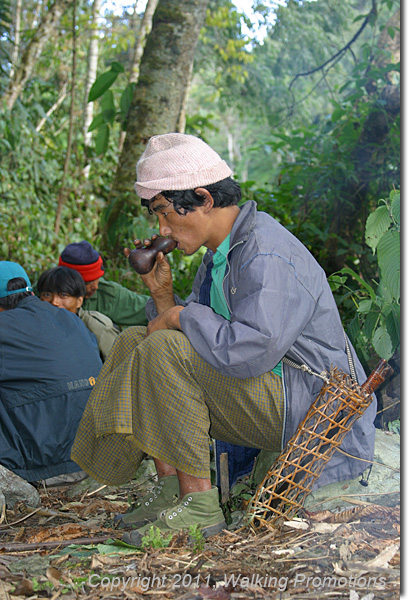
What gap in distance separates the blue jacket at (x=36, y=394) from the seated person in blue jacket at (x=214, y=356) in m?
0.57

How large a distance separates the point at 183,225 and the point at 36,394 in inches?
43.9

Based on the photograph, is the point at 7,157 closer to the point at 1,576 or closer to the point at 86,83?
the point at 86,83

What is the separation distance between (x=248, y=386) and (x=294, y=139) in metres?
3.54

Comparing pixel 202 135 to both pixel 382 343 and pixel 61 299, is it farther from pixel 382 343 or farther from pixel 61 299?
pixel 382 343

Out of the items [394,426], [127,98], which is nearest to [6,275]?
[394,426]

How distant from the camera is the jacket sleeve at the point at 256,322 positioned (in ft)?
6.17

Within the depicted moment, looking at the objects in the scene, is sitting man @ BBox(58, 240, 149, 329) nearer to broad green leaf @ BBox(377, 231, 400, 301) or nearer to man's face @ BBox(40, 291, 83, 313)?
man's face @ BBox(40, 291, 83, 313)

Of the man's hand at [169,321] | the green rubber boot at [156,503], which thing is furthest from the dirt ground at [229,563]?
the man's hand at [169,321]

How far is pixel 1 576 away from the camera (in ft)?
5.84

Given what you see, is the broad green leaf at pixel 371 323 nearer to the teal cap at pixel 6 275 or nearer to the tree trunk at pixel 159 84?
the teal cap at pixel 6 275

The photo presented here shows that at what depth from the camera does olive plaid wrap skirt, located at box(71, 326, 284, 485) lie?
199 centimetres

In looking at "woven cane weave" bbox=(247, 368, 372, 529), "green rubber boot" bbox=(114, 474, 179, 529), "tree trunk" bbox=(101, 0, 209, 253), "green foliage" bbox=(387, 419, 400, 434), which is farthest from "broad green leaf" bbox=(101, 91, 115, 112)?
"woven cane weave" bbox=(247, 368, 372, 529)

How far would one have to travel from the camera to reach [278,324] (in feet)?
6.20

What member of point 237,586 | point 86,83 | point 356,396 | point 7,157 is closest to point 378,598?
point 237,586
